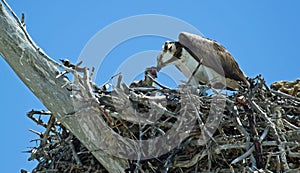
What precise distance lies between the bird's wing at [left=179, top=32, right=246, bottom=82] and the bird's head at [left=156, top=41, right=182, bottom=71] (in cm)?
10

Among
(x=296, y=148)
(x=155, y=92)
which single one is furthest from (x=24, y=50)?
(x=296, y=148)

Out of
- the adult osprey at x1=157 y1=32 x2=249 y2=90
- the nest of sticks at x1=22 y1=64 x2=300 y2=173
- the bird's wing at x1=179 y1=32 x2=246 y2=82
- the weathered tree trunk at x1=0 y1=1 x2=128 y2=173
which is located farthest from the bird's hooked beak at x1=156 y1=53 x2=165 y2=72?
the weathered tree trunk at x1=0 y1=1 x2=128 y2=173

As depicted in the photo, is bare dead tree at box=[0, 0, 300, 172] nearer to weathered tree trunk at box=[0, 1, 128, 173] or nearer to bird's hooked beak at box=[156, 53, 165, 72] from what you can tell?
weathered tree trunk at box=[0, 1, 128, 173]

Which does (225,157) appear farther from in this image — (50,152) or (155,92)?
(50,152)

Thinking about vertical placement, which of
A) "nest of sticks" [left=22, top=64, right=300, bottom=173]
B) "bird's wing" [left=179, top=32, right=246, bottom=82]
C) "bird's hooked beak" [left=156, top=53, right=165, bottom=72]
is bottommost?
"nest of sticks" [left=22, top=64, right=300, bottom=173]

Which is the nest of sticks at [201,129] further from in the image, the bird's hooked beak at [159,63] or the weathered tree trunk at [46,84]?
the bird's hooked beak at [159,63]

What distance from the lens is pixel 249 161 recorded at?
480cm

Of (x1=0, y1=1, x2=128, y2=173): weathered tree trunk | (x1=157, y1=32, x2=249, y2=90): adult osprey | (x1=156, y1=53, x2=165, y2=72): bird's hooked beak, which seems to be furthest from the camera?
(x1=156, y1=53, x2=165, y2=72): bird's hooked beak

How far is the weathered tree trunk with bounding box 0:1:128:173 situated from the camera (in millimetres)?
4734

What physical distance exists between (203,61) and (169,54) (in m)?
0.49

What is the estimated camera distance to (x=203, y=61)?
6.55 meters

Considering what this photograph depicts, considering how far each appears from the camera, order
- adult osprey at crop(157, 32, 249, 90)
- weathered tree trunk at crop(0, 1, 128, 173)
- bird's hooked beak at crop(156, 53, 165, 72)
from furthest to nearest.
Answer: bird's hooked beak at crop(156, 53, 165, 72)
adult osprey at crop(157, 32, 249, 90)
weathered tree trunk at crop(0, 1, 128, 173)

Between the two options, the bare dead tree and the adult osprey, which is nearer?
the bare dead tree

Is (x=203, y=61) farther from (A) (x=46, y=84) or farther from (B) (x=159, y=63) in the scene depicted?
(A) (x=46, y=84)
